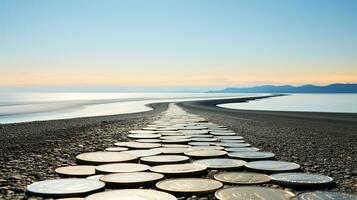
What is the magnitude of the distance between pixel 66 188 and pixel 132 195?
959 mm

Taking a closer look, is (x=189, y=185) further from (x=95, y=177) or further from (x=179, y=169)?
(x=95, y=177)

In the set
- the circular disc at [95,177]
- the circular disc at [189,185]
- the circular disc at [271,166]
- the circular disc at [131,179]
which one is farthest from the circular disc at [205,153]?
the circular disc at [95,177]

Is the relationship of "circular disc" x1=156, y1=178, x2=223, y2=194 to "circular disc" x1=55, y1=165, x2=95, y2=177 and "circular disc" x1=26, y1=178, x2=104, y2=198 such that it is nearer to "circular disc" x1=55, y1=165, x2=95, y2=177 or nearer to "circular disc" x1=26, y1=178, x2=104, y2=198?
"circular disc" x1=26, y1=178, x2=104, y2=198

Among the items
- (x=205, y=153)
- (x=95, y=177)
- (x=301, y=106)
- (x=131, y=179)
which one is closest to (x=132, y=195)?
(x=131, y=179)

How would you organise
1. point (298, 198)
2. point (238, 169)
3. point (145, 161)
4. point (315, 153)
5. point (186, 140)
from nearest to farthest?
point (298, 198)
point (238, 169)
point (145, 161)
point (315, 153)
point (186, 140)

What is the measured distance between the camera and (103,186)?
16.3ft

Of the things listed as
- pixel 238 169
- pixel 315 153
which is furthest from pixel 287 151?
pixel 238 169

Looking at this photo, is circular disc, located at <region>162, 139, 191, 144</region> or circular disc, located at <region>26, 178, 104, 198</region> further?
circular disc, located at <region>162, 139, 191, 144</region>

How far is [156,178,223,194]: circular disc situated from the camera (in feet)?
16.0

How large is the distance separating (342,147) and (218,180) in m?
6.36

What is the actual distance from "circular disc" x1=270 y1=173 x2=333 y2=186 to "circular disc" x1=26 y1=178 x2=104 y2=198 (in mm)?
2571

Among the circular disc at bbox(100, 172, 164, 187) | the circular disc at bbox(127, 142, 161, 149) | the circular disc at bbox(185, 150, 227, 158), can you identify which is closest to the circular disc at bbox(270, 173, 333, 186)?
the circular disc at bbox(100, 172, 164, 187)

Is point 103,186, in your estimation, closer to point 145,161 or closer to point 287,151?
point 145,161

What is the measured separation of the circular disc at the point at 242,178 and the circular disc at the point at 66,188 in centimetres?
183
